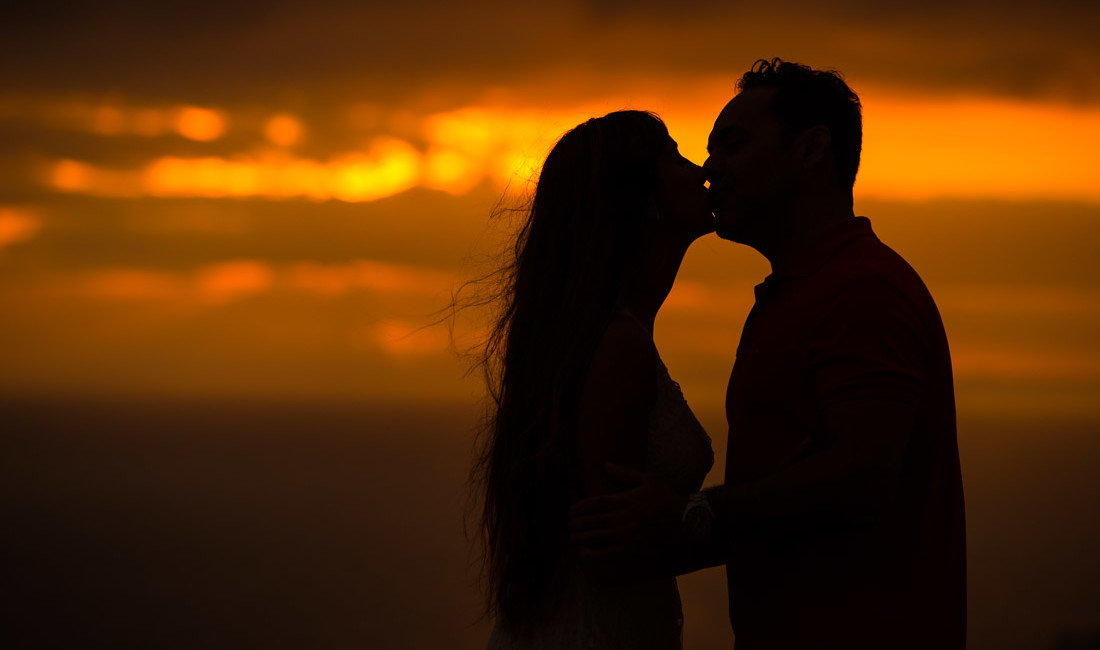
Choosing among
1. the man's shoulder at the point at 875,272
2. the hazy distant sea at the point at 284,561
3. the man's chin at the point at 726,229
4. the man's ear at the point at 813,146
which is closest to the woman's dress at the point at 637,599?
the man's shoulder at the point at 875,272

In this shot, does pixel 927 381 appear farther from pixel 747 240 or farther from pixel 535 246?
pixel 535 246

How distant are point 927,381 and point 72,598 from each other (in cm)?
11655

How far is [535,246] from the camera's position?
11.1ft

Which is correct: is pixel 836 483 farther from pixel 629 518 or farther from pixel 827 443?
pixel 629 518

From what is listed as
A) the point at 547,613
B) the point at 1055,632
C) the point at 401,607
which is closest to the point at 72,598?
the point at 401,607

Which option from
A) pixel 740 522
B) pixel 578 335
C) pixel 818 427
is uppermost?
pixel 578 335

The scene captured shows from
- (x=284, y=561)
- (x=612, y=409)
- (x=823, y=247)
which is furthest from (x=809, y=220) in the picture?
(x=284, y=561)

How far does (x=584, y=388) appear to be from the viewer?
125 inches

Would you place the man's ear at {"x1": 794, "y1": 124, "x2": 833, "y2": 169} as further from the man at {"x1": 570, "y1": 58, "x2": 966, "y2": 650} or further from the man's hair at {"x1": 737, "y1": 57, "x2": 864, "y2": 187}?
the man at {"x1": 570, "y1": 58, "x2": 966, "y2": 650}

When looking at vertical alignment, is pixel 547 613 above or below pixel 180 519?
above

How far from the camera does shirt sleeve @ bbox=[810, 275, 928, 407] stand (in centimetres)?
291

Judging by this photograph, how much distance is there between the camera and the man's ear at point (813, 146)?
149 inches

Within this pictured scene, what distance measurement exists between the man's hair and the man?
44 cm

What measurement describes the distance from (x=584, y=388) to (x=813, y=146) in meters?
1.39
